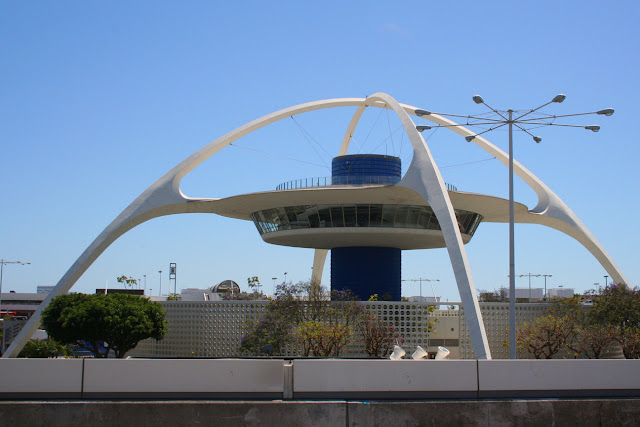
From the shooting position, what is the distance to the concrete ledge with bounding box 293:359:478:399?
15.4 m

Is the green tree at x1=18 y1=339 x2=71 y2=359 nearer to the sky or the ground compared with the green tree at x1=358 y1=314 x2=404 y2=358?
nearer to the ground

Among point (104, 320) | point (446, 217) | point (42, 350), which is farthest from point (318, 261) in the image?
point (446, 217)

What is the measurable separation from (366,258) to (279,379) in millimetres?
35858

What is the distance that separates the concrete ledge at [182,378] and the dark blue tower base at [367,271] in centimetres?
3385

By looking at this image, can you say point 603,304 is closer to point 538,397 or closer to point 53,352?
point 538,397

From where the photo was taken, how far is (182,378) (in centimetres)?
1523

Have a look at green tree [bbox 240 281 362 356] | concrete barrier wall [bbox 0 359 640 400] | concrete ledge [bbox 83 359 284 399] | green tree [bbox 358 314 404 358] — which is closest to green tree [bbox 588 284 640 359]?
green tree [bbox 358 314 404 358]

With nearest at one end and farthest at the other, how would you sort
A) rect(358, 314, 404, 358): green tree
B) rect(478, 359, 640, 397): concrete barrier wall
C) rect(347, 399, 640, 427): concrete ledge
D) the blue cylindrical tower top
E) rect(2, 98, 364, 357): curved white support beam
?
1. rect(347, 399, 640, 427): concrete ledge
2. rect(478, 359, 640, 397): concrete barrier wall
3. rect(358, 314, 404, 358): green tree
4. rect(2, 98, 364, 357): curved white support beam
5. the blue cylindrical tower top

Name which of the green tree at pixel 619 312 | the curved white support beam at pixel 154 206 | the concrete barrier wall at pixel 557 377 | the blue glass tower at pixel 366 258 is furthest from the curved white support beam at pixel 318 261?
the concrete barrier wall at pixel 557 377

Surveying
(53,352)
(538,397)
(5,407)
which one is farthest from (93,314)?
(538,397)

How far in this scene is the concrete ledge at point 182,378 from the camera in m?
15.1

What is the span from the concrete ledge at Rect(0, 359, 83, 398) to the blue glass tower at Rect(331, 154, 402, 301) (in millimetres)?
34941

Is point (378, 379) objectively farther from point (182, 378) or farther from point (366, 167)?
point (366, 167)

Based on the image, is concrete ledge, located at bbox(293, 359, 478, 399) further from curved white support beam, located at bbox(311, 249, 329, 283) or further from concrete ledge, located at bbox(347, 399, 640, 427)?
curved white support beam, located at bbox(311, 249, 329, 283)
